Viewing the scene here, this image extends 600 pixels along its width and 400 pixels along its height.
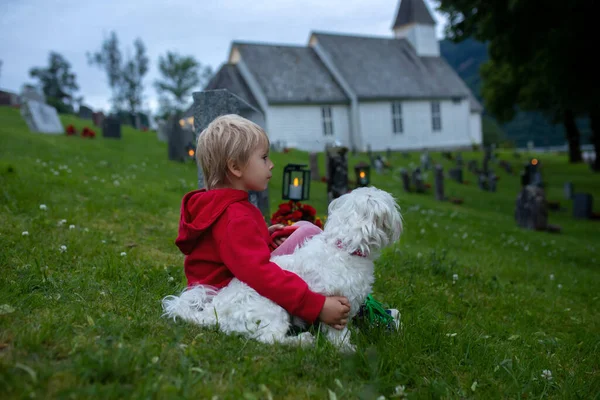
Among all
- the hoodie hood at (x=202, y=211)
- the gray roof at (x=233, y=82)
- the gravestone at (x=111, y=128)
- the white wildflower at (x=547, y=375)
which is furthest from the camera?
the gray roof at (x=233, y=82)

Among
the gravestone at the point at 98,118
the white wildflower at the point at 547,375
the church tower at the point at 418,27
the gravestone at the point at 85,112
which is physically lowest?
the white wildflower at the point at 547,375

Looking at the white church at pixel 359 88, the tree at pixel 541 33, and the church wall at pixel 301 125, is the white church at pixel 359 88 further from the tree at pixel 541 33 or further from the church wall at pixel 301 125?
the tree at pixel 541 33

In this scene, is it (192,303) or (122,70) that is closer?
(192,303)

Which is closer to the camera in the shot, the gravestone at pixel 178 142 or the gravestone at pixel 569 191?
the gravestone at pixel 178 142

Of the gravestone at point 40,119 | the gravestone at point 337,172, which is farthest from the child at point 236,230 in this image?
the gravestone at point 40,119

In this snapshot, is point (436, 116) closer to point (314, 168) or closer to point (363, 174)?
point (314, 168)

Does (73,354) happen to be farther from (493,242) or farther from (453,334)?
(493,242)

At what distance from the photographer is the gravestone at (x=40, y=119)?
21.7 m

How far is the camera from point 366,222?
10.5ft

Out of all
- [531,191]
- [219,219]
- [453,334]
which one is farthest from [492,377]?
[531,191]

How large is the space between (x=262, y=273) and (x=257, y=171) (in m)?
0.75

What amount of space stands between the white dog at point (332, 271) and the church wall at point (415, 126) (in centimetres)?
3610

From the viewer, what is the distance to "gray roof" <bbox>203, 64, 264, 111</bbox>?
34.8m

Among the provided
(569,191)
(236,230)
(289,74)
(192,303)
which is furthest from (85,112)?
(236,230)
